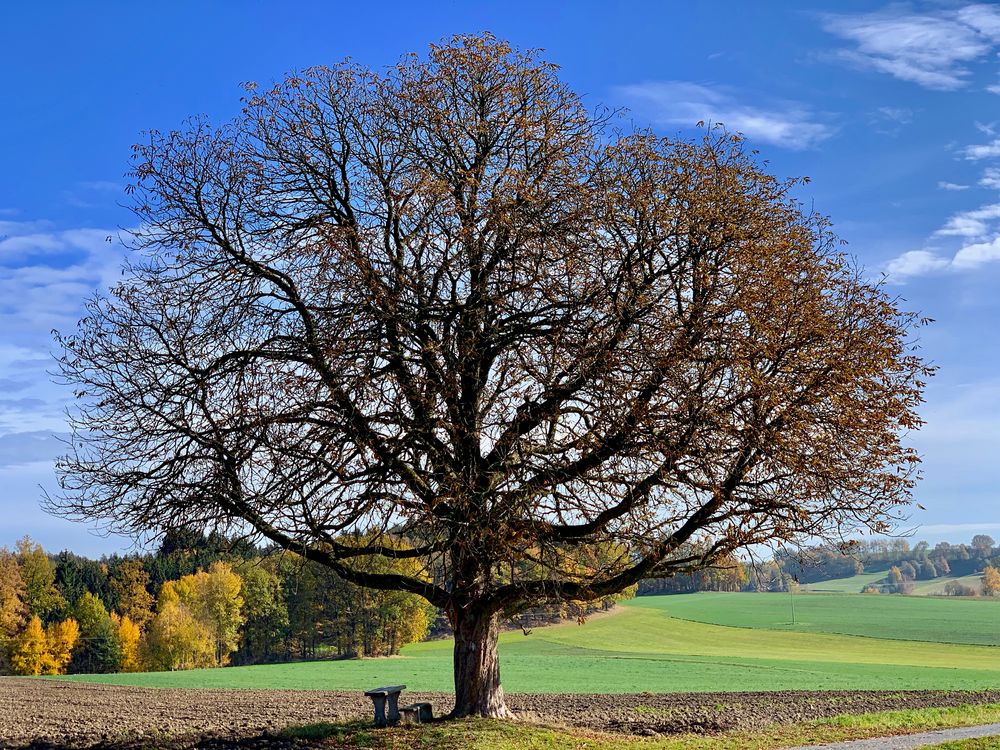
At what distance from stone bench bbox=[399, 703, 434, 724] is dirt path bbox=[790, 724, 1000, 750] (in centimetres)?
784

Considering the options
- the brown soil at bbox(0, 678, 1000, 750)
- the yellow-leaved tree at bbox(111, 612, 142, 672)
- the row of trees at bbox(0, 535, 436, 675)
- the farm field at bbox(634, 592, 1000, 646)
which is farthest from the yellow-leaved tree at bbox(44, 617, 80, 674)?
the farm field at bbox(634, 592, 1000, 646)

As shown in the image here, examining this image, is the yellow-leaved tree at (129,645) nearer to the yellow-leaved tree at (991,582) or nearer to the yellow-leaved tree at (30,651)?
the yellow-leaved tree at (30,651)

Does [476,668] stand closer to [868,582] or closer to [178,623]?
[178,623]

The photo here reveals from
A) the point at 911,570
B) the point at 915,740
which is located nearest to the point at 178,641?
the point at 915,740

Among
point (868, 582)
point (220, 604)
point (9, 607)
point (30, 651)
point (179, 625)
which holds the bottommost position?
point (30, 651)

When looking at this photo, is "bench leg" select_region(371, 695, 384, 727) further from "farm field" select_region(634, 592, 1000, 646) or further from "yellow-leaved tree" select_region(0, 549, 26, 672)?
"yellow-leaved tree" select_region(0, 549, 26, 672)

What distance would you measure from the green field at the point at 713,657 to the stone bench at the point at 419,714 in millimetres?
14640

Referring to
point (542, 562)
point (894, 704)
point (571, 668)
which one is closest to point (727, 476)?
point (542, 562)

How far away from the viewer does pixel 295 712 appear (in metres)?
27.6

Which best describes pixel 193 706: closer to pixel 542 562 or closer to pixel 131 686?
pixel 131 686

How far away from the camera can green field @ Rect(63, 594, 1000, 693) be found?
130 feet

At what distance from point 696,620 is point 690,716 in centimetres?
7128

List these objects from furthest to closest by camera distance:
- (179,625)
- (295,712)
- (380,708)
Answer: (179,625)
(295,712)
(380,708)

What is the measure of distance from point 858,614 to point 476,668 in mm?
84377
